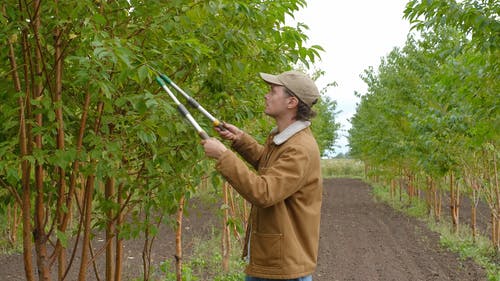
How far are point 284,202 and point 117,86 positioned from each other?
1106 mm

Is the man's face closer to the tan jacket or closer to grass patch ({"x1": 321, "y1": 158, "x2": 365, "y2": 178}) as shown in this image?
the tan jacket

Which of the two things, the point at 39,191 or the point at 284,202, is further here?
the point at 39,191

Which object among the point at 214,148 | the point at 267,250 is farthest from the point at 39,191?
the point at 267,250

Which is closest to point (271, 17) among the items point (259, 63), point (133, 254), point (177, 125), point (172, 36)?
point (259, 63)

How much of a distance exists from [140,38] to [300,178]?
124cm

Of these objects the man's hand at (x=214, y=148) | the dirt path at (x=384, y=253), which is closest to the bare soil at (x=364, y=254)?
the dirt path at (x=384, y=253)

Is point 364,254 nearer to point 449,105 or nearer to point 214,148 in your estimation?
point 449,105

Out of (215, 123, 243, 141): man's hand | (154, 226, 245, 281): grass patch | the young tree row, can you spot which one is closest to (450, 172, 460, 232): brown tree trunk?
the young tree row

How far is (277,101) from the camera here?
3.39m

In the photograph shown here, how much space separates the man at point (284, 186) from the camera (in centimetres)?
297

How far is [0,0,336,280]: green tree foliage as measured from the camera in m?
3.00

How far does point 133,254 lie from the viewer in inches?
438

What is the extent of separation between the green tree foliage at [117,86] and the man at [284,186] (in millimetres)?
372

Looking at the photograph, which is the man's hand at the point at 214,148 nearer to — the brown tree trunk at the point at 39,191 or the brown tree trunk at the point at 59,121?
the brown tree trunk at the point at 59,121
